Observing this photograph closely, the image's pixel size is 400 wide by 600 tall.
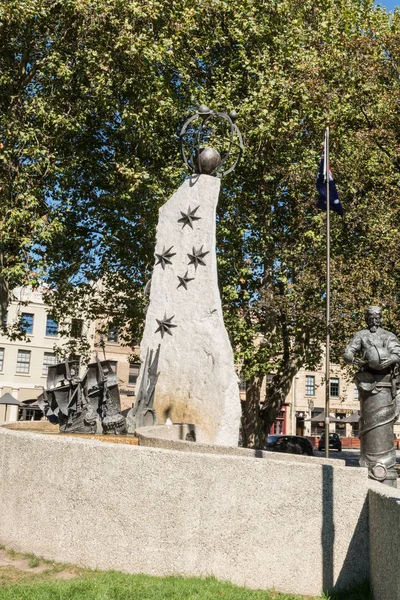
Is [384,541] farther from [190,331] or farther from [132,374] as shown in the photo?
[132,374]

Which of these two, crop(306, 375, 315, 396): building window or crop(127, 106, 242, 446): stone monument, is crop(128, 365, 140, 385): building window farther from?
crop(127, 106, 242, 446): stone monument

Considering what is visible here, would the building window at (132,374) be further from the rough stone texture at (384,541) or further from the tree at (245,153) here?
the rough stone texture at (384,541)

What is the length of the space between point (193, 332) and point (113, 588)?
7.18m

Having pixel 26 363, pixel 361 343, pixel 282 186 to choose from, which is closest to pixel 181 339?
pixel 361 343

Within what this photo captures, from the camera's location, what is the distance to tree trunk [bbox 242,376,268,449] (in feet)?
72.0

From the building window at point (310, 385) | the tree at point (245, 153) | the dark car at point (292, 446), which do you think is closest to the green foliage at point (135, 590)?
the tree at point (245, 153)

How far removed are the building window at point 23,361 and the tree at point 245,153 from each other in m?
24.3

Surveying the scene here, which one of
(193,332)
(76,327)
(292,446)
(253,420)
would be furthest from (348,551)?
(292,446)

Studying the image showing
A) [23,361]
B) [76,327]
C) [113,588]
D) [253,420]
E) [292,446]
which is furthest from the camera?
[23,361]

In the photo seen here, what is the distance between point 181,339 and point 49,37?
37.1 ft

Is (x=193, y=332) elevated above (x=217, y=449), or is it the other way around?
(x=193, y=332)

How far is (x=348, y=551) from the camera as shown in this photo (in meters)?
5.36

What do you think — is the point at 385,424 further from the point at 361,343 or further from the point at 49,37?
the point at 49,37

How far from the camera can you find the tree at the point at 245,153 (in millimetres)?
18359
